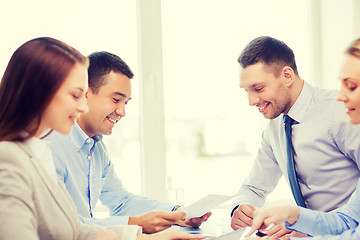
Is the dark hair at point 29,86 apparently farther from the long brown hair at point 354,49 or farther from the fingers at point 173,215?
the long brown hair at point 354,49

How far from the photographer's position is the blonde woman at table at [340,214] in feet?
4.77

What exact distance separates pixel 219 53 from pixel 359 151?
1.39 meters

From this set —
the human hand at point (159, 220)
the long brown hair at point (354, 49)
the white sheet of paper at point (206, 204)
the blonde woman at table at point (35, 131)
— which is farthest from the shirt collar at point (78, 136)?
the long brown hair at point (354, 49)

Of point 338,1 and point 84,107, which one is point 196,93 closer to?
point 338,1

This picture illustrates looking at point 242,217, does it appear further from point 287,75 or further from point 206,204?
point 287,75

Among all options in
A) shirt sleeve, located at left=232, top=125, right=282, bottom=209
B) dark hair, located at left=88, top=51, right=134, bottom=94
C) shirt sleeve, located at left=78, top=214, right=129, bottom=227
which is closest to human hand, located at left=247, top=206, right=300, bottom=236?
shirt sleeve, located at left=78, top=214, right=129, bottom=227

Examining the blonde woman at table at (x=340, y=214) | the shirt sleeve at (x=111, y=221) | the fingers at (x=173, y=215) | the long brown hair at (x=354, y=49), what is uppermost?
the long brown hair at (x=354, y=49)

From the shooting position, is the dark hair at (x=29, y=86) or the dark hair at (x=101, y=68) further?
the dark hair at (x=101, y=68)

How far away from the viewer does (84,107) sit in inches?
49.2

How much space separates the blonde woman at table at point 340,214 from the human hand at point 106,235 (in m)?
0.46

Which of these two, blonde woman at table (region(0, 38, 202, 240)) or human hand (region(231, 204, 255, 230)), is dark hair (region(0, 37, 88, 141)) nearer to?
blonde woman at table (region(0, 38, 202, 240))

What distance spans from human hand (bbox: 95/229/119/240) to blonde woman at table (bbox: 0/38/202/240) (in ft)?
0.45

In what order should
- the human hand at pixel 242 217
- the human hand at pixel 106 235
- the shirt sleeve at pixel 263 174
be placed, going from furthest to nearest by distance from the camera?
the shirt sleeve at pixel 263 174 < the human hand at pixel 242 217 < the human hand at pixel 106 235

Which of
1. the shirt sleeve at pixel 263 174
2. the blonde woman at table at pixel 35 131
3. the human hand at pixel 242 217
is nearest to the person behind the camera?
the blonde woman at table at pixel 35 131
